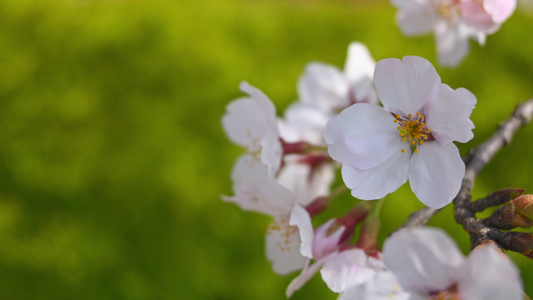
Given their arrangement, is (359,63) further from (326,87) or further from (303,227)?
(303,227)

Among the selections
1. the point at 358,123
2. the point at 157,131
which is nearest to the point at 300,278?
the point at 358,123

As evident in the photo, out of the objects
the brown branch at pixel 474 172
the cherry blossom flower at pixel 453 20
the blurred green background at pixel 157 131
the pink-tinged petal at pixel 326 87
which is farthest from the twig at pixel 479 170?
the blurred green background at pixel 157 131

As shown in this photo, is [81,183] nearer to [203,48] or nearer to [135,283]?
[135,283]

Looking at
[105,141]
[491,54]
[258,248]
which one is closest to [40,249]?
[105,141]

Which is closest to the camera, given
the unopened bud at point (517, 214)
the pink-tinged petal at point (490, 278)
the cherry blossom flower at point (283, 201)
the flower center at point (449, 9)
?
the pink-tinged petal at point (490, 278)

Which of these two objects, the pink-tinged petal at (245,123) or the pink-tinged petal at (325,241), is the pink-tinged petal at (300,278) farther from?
the pink-tinged petal at (245,123)

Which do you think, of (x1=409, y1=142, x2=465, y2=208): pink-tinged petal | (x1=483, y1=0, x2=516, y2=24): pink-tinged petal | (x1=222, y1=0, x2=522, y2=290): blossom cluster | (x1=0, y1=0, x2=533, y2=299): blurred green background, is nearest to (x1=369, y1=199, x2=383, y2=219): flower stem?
(x1=222, y1=0, x2=522, y2=290): blossom cluster

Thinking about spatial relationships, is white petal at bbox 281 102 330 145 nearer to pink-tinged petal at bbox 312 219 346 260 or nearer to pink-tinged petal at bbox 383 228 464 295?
pink-tinged petal at bbox 312 219 346 260
